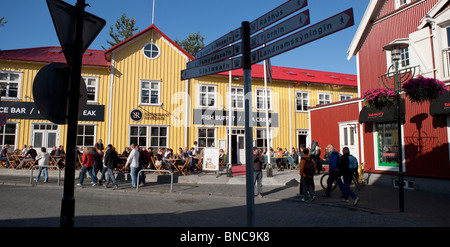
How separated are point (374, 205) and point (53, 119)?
8.96m

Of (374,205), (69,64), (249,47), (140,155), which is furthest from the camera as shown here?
(140,155)

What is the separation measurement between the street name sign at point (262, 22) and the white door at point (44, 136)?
17.8 metres

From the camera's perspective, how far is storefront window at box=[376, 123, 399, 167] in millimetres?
12711

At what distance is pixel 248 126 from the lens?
11.9ft

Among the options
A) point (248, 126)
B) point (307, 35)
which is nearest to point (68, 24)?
point (248, 126)

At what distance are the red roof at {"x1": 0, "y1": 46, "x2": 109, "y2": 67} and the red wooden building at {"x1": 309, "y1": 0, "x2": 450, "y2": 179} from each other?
50.4 feet

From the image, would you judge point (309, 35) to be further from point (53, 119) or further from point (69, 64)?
point (53, 119)

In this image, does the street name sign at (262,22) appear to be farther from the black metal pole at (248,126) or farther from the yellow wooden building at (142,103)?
the yellow wooden building at (142,103)

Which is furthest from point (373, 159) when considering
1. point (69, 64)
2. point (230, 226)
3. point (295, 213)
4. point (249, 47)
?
point (69, 64)

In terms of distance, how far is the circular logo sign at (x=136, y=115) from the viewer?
766 inches

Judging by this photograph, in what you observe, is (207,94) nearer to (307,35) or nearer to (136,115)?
(136,115)

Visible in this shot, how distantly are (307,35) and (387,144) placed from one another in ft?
38.8

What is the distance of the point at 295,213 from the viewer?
7812mm

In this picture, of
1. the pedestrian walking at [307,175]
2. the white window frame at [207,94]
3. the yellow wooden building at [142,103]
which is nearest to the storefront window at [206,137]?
the yellow wooden building at [142,103]
